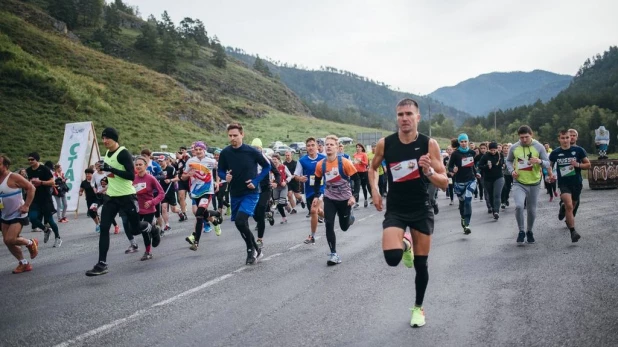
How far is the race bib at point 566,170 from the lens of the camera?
8.97 metres

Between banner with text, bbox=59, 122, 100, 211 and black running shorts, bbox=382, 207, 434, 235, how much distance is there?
54.8 ft

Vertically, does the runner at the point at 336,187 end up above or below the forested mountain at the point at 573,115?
A: below

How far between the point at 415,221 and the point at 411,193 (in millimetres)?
299

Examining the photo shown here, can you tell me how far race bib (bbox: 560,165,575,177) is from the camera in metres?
8.97

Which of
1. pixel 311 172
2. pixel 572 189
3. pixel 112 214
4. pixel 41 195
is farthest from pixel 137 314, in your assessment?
pixel 41 195

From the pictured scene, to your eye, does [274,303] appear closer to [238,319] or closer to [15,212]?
[238,319]

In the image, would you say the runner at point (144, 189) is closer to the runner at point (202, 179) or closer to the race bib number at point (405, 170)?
the runner at point (202, 179)

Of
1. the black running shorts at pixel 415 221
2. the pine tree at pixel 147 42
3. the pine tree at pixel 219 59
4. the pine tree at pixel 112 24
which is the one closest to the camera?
the black running shorts at pixel 415 221

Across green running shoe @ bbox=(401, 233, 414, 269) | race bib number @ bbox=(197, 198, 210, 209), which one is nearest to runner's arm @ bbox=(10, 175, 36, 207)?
race bib number @ bbox=(197, 198, 210, 209)

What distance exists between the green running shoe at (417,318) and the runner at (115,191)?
5.26 meters

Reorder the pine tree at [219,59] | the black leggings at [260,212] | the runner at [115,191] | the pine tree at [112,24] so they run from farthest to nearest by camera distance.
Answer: the pine tree at [219,59] < the pine tree at [112,24] < the black leggings at [260,212] < the runner at [115,191]

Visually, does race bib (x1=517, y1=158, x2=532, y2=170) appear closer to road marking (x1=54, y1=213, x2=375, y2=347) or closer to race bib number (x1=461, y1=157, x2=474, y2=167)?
race bib number (x1=461, y1=157, x2=474, y2=167)

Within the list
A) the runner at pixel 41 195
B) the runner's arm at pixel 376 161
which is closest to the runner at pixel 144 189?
the runner at pixel 41 195

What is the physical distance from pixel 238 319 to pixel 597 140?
2287 centimetres
